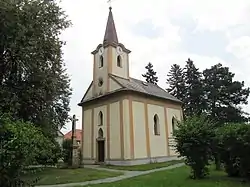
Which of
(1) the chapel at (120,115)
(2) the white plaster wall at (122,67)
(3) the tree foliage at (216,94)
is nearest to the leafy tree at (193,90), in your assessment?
(3) the tree foliage at (216,94)

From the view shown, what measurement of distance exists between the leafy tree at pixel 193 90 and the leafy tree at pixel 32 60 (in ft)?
99.4

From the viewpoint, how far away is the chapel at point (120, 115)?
87.1 ft

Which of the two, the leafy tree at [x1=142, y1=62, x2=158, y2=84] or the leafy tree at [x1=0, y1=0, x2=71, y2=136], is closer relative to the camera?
the leafy tree at [x1=0, y1=0, x2=71, y2=136]

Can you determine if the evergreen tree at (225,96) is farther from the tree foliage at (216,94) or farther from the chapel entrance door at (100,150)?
the chapel entrance door at (100,150)

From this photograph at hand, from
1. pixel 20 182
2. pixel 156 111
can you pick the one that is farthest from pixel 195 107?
pixel 20 182

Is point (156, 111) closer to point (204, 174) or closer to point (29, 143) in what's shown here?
point (204, 174)

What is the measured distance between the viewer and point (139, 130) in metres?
27.2

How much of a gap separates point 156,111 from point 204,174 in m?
16.0

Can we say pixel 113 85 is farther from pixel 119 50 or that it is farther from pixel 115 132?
pixel 119 50

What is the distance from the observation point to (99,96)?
29812 millimetres

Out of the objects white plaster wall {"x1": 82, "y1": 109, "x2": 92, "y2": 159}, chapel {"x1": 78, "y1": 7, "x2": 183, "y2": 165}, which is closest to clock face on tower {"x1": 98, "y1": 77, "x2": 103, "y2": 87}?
chapel {"x1": 78, "y1": 7, "x2": 183, "y2": 165}

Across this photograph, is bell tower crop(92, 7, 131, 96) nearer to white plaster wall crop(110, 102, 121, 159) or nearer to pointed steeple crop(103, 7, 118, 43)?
pointed steeple crop(103, 7, 118, 43)

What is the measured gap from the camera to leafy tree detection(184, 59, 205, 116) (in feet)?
152

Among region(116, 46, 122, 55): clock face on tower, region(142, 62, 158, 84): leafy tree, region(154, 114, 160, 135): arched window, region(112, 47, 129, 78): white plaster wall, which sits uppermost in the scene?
region(142, 62, 158, 84): leafy tree
